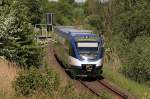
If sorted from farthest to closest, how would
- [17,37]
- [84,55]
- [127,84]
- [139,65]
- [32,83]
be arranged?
[139,65] → [84,55] → [127,84] → [17,37] → [32,83]

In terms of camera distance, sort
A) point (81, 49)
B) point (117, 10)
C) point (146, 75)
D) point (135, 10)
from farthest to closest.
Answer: point (117, 10) → point (135, 10) → point (146, 75) → point (81, 49)

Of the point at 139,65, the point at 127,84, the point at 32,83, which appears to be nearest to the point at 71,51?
the point at 127,84

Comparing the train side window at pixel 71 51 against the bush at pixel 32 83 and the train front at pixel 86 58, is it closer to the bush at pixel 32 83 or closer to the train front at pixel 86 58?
the train front at pixel 86 58

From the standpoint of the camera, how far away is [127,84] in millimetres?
→ 24484

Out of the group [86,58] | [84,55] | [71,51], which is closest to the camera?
[86,58]

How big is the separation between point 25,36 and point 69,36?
5420 millimetres

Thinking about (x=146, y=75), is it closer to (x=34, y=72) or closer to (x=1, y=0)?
(x=1, y=0)

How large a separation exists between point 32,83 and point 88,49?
14.3 m

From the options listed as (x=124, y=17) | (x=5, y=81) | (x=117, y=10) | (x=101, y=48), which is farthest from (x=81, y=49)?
(x=117, y=10)

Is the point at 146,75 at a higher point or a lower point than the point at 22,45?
lower

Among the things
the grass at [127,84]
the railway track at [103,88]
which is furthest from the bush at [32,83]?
the railway track at [103,88]

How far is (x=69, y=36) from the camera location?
2870 cm

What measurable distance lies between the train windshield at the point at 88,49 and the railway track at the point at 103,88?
5.11 ft

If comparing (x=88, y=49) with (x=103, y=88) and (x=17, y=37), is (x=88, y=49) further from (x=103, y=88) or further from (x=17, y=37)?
(x=17, y=37)
